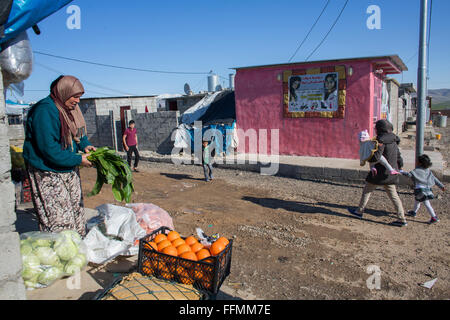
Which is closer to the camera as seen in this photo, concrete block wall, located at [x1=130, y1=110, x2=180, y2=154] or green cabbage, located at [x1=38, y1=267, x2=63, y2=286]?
green cabbage, located at [x1=38, y1=267, x2=63, y2=286]

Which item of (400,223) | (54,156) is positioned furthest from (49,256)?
(400,223)

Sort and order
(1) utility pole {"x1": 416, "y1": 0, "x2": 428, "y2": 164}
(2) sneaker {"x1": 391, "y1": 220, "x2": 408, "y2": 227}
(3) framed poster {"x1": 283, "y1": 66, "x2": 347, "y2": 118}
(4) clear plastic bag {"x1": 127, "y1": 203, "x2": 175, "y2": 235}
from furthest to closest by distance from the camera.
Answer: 1. (3) framed poster {"x1": 283, "y1": 66, "x2": 347, "y2": 118}
2. (1) utility pole {"x1": 416, "y1": 0, "x2": 428, "y2": 164}
3. (2) sneaker {"x1": 391, "y1": 220, "x2": 408, "y2": 227}
4. (4) clear plastic bag {"x1": 127, "y1": 203, "x2": 175, "y2": 235}

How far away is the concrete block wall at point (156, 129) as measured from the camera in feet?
43.6

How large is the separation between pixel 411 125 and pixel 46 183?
87.6 ft

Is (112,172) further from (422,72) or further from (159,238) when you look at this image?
(422,72)

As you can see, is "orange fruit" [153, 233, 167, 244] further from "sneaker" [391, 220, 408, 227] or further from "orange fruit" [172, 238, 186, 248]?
"sneaker" [391, 220, 408, 227]

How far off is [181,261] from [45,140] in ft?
5.28

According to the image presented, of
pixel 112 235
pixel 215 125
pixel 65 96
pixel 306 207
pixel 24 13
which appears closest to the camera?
pixel 24 13

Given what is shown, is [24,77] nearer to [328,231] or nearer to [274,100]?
[328,231]

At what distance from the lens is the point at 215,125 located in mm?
12414

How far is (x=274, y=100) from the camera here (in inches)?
452

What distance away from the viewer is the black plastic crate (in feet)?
8.38

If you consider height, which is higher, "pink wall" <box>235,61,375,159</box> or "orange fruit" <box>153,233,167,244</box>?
"pink wall" <box>235,61,375,159</box>

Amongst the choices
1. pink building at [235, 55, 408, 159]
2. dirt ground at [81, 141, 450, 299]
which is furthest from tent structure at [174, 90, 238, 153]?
dirt ground at [81, 141, 450, 299]
